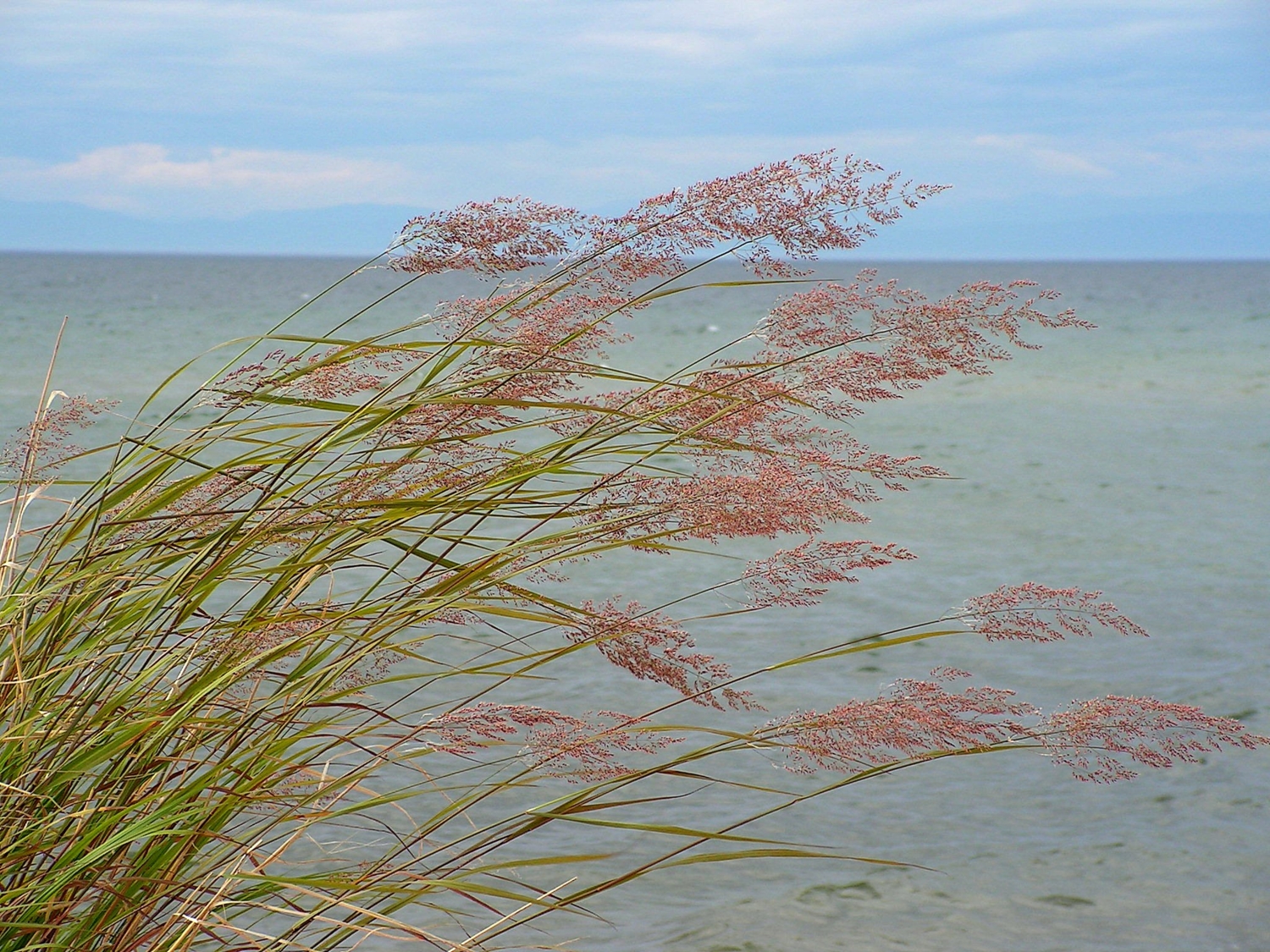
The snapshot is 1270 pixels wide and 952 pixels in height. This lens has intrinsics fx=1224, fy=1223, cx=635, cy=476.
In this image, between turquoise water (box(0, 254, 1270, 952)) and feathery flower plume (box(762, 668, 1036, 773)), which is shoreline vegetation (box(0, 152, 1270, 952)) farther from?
turquoise water (box(0, 254, 1270, 952))

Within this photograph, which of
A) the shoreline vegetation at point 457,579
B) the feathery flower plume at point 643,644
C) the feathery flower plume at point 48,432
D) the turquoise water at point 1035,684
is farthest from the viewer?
the turquoise water at point 1035,684

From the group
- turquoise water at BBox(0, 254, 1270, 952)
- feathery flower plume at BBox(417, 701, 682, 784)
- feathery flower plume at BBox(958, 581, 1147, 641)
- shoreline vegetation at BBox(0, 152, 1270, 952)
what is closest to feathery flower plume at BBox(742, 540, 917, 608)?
shoreline vegetation at BBox(0, 152, 1270, 952)

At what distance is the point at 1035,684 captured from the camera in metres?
4.70

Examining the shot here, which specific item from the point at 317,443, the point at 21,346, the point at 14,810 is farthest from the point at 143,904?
the point at 21,346

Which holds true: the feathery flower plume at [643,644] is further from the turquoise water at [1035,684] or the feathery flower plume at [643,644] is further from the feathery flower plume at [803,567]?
the turquoise water at [1035,684]

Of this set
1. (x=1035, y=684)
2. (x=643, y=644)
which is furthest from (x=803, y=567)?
(x=1035, y=684)

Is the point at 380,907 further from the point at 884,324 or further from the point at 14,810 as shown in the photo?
the point at 884,324

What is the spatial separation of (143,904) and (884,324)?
45.0 inches

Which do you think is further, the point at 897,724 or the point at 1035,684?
the point at 1035,684

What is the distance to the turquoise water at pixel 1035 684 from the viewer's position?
3021 mm

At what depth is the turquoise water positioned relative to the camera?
3.02 metres

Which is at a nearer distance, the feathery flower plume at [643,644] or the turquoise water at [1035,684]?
the feathery flower plume at [643,644]

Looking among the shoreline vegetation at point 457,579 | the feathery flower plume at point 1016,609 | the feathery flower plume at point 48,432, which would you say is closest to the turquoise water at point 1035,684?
the shoreline vegetation at point 457,579

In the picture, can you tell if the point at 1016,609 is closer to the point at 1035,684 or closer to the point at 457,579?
the point at 457,579
